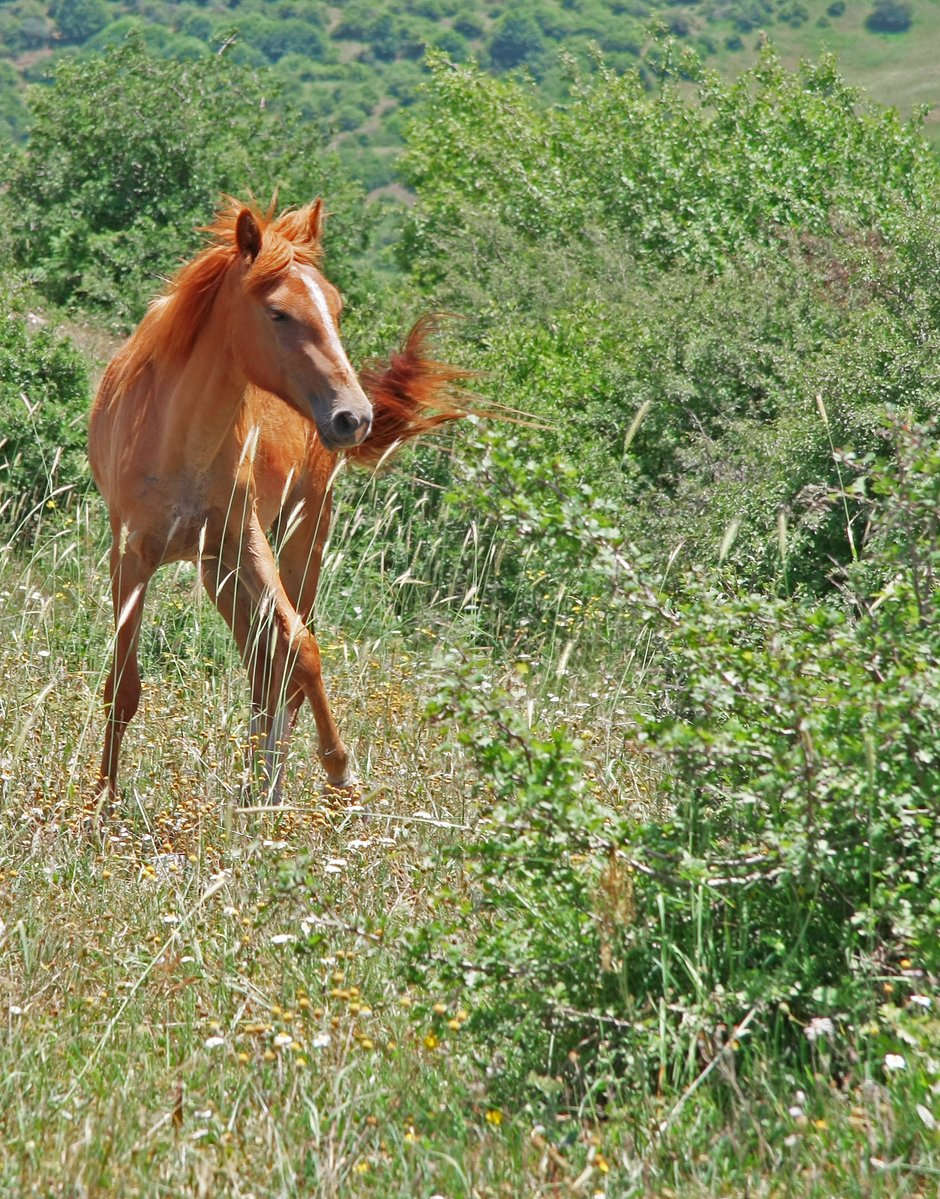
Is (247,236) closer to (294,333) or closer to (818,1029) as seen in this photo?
(294,333)

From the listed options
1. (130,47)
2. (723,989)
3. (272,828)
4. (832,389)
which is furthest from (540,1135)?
(130,47)

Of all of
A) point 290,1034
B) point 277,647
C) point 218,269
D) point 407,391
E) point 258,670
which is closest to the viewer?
point 290,1034

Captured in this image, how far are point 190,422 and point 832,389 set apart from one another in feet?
11.6

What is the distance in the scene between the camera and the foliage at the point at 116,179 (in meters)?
13.3

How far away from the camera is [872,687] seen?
2752 mm

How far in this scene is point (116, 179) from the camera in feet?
45.6

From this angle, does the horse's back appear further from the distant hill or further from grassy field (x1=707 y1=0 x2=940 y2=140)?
grassy field (x1=707 y1=0 x2=940 y2=140)

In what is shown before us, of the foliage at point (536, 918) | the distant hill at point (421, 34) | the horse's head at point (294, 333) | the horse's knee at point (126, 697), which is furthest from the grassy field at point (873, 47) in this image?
the foliage at point (536, 918)

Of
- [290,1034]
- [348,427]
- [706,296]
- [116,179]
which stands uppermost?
[348,427]

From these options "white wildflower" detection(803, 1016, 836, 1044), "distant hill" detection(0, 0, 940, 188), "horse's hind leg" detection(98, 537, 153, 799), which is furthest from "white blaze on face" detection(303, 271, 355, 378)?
"distant hill" detection(0, 0, 940, 188)

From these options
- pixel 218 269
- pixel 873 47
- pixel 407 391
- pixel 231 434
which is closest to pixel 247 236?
pixel 218 269

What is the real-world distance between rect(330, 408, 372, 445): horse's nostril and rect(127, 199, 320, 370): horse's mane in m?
0.62

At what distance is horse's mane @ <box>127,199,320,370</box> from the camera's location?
4621mm

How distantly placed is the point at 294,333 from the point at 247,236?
0.43 metres
